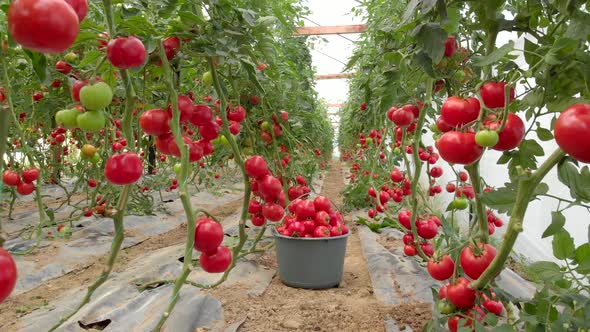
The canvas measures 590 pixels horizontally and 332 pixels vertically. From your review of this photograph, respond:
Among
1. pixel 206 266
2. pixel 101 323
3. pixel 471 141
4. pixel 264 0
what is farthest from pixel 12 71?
pixel 471 141

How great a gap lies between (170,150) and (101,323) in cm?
141

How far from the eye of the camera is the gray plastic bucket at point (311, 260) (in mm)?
2471

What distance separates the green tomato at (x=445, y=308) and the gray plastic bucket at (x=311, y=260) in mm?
1388

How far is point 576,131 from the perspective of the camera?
59cm

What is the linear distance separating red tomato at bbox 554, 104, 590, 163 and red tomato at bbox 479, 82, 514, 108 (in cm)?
18

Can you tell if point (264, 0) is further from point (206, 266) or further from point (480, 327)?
point (480, 327)

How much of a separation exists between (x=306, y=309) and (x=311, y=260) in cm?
38

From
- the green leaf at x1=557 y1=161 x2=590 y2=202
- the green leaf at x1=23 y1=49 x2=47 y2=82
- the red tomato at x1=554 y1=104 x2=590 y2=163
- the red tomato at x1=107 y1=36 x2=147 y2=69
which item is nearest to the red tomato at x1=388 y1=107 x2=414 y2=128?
the green leaf at x1=557 y1=161 x2=590 y2=202

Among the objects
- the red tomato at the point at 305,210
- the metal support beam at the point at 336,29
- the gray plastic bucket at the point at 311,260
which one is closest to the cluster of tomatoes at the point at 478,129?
the red tomato at the point at 305,210

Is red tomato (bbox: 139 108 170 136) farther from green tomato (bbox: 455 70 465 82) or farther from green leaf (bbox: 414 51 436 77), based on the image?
green tomato (bbox: 455 70 465 82)

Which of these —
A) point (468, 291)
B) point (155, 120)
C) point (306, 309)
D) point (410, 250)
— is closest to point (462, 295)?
point (468, 291)

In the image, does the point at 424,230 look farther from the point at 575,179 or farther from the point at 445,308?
the point at 575,179

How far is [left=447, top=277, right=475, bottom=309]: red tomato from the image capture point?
0.98 metres

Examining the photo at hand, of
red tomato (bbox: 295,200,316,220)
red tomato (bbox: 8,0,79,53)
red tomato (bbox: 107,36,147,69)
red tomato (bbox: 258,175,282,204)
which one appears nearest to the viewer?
red tomato (bbox: 8,0,79,53)
